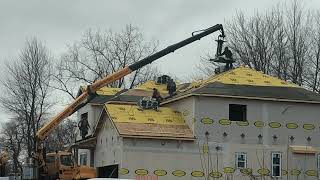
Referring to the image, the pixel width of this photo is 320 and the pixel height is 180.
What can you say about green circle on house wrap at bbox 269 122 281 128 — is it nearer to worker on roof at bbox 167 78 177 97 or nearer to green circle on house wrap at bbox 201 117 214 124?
green circle on house wrap at bbox 201 117 214 124

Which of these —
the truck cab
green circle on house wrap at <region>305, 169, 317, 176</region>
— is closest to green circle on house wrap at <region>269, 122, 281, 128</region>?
green circle on house wrap at <region>305, 169, 317, 176</region>

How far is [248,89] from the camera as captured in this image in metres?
37.1

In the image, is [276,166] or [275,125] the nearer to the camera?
[276,166]

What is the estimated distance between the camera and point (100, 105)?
151 feet

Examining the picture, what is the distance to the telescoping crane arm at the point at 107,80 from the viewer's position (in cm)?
3691

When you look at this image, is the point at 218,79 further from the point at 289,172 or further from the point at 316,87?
the point at 316,87

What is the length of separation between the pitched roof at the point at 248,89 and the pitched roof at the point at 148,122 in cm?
164

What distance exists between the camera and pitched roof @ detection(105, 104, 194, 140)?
114 ft

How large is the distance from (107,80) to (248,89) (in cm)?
868

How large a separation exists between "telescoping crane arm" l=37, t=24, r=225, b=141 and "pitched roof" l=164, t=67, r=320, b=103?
9.56 ft

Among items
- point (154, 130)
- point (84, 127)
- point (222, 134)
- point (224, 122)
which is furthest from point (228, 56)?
point (84, 127)

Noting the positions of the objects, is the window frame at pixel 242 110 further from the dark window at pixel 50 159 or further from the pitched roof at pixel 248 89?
the dark window at pixel 50 159

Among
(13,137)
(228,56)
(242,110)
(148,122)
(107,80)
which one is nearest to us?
(148,122)

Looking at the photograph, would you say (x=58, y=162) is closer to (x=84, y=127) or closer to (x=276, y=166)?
(x=84, y=127)
